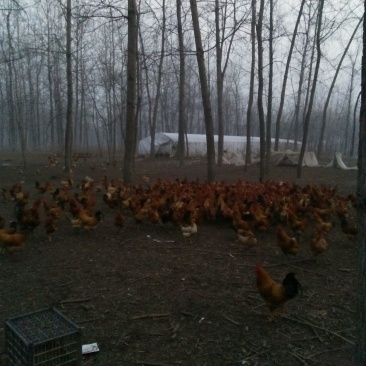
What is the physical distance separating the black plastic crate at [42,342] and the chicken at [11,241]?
2.53 meters

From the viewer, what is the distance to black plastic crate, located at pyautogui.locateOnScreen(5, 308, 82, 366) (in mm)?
2625

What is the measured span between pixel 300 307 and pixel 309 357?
94cm

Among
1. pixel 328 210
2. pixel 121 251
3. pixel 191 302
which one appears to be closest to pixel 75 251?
pixel 121 251

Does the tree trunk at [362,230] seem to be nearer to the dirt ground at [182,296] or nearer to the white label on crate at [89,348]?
the dirt ground at [182,296]

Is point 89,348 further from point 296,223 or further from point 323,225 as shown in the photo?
point 323,225

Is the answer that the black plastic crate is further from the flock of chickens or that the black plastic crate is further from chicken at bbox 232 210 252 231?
chicken at bbox 232 210 252 231

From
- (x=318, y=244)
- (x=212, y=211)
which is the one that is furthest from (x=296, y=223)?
(x=212, y=211)

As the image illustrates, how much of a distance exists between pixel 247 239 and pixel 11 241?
3.72 m

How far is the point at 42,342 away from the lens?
2588 mm

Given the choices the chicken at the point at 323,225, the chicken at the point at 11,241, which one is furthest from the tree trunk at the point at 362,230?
the chicken at the point at 11,241

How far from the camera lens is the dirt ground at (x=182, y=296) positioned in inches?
130

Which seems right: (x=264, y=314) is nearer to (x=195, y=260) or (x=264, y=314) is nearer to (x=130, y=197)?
(x=195, y=260)

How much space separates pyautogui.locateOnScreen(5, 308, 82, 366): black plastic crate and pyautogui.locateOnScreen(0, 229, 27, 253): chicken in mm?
2531

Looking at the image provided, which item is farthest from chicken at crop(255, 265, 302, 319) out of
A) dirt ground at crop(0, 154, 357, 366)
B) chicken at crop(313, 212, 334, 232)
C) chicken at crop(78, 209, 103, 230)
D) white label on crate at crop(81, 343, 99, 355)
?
chicken at crop(78, 209, 103, 230)
